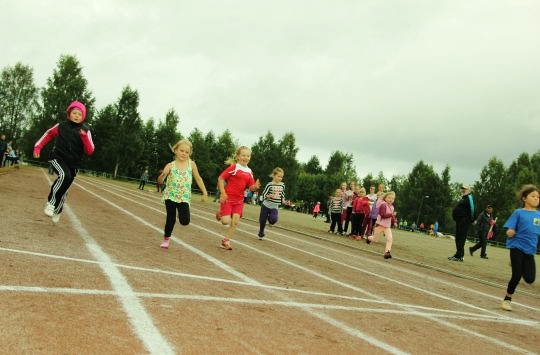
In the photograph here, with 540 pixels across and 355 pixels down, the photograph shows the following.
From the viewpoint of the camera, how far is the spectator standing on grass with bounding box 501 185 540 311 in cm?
705

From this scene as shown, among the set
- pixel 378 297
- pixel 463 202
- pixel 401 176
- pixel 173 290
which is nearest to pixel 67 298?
pixel 173 290

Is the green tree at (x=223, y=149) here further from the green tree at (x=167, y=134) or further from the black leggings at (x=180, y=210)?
the black leggings at (x=180, y=210)

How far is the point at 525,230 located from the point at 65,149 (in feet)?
24.4

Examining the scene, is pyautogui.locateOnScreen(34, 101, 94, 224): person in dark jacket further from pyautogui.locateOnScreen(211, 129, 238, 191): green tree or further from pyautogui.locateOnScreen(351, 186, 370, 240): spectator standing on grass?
pyautogui.locateOnScreen(211, 129, 238, 191): green tree

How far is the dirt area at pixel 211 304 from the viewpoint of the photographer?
3.09m

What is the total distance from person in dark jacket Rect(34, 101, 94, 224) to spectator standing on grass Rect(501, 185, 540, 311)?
686 cm

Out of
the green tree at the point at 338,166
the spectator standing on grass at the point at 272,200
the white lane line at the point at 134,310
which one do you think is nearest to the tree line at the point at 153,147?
the green tree at the point at 338,166

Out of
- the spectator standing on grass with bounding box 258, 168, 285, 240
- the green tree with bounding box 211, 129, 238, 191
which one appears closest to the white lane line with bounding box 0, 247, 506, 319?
the spectator standing on grass with bounding box 258, 168, 285, 240

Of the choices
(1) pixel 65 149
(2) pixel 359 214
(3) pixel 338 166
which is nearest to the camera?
(1) pixel 65 149

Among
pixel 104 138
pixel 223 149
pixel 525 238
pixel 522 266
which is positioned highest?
pixel 223 149

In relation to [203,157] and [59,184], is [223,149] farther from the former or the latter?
[59,184]

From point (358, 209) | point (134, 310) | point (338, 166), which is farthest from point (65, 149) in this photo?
point (338, 166)

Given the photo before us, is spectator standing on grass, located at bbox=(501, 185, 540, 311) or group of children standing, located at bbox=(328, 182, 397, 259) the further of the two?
group of children standing, located at bbox=(328, 182, 397, 259)

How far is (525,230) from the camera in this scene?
23.4 ft
